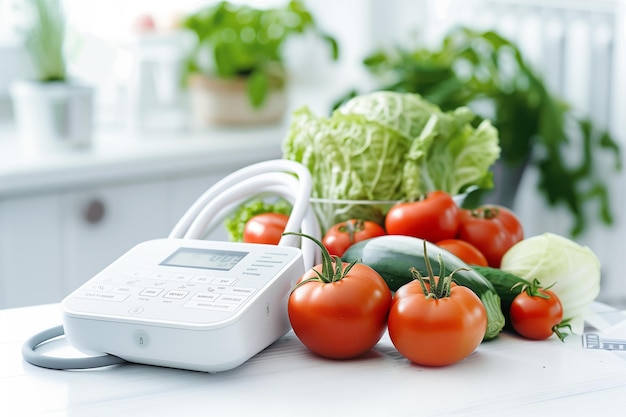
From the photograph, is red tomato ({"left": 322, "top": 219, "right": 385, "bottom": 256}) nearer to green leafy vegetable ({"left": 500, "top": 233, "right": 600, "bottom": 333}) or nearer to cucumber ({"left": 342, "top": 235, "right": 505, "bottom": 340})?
cucumber ({"left": 342, "top": 235, "right": 505, "bottom": 340})

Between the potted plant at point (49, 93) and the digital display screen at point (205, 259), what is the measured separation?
1.35 m

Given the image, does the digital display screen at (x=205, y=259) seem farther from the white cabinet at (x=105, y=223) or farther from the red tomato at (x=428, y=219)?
the white cabinet at (x=105, y=223)

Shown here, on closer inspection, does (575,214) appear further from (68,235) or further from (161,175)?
(68,235)

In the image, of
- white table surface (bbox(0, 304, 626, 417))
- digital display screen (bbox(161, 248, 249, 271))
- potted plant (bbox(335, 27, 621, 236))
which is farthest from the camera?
potted plant (bbox(335, 27, 621, 236))

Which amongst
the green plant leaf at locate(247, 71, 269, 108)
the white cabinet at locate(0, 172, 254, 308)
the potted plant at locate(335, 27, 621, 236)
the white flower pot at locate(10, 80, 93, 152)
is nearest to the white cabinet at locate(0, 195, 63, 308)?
the white cabinet at locate(0, 172, 254, 308)

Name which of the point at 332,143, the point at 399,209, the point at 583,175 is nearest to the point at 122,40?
the point at 583,175

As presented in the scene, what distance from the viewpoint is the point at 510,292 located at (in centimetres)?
97

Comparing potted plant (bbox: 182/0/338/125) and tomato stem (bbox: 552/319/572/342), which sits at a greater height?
potted plant (bbox: 182/0/338/125)

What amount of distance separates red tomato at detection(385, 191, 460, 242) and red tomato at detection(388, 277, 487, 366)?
22 cm

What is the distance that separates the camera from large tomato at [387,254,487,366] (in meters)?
0.83

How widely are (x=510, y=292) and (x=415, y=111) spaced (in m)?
0.38

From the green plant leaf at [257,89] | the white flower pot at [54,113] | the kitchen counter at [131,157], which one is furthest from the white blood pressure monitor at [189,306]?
the green plant leaf at [257,89]

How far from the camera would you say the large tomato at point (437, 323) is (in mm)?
829

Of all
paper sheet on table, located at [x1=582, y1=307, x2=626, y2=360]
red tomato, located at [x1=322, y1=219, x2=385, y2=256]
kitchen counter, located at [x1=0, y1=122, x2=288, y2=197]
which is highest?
red tomato, located at [x1=322, y1=219, x2=385, y2=256]
